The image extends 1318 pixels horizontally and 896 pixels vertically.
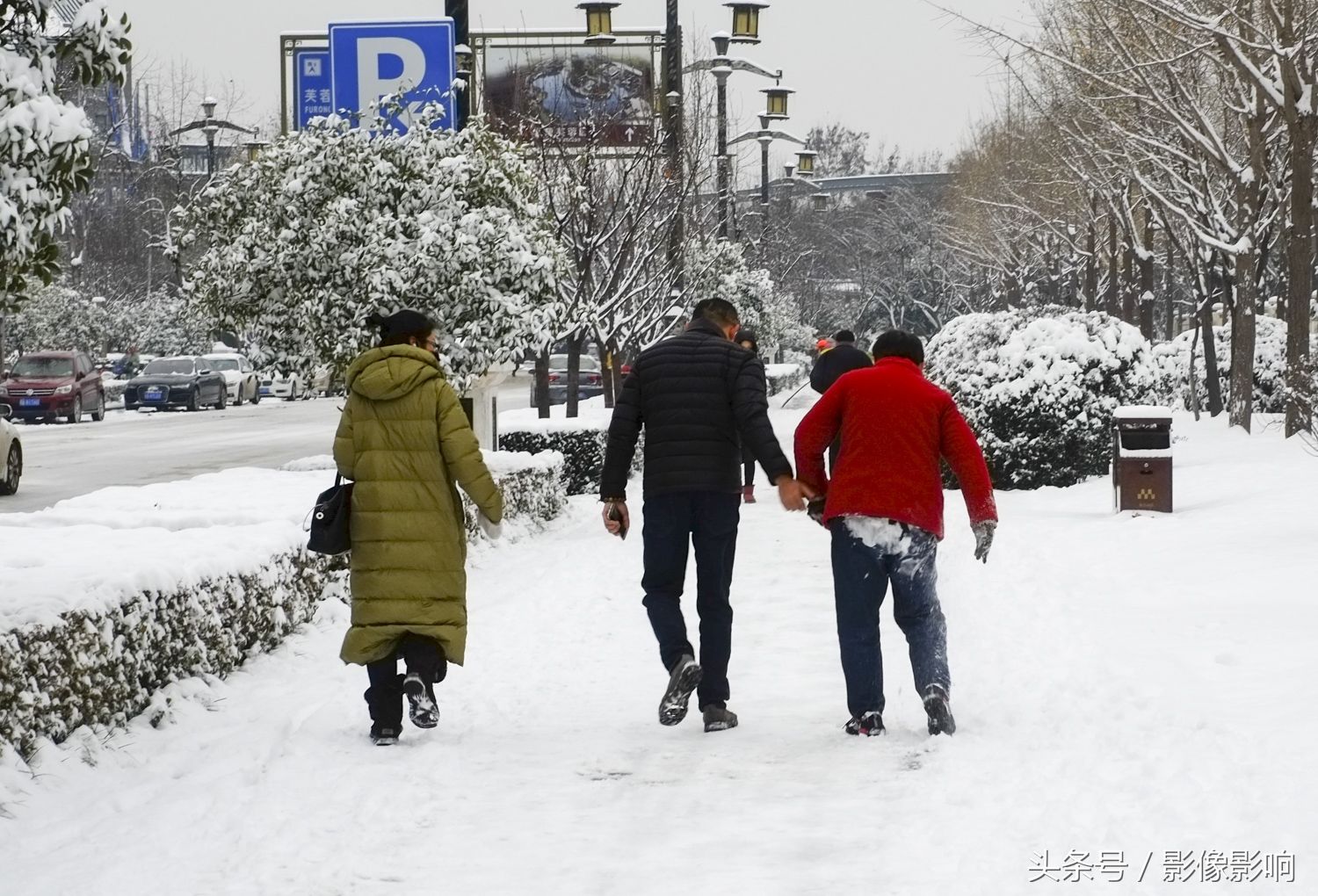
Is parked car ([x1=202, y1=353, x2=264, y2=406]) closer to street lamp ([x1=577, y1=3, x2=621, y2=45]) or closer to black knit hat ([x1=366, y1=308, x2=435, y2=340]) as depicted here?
street lamp ([x1=577, y1=3, x2=621, y2=45])

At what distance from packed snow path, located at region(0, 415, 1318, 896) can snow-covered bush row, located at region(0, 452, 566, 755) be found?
0.18m

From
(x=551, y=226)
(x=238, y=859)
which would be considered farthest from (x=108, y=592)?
(x=551, y=226)

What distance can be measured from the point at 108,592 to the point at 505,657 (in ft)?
8.87

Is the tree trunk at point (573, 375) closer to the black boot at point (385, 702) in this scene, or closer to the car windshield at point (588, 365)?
the black boot at point (385, 702)

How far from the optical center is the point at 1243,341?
74.6 ft

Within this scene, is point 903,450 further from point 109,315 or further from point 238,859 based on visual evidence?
point 109,315

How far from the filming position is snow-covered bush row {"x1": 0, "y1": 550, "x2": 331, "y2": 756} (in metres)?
6.42

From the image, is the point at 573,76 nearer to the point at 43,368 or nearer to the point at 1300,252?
the point at 43,368

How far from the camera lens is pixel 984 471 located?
7363 mm

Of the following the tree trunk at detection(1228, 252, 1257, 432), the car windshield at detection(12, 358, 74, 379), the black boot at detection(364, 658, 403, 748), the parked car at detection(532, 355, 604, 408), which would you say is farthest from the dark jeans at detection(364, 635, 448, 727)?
the parked car at detection(532, 355, 604, 408)

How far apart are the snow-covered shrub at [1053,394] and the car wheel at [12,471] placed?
11042 mm

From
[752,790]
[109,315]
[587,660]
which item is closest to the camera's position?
[752,790]

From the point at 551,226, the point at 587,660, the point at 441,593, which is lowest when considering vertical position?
the point at 587,660

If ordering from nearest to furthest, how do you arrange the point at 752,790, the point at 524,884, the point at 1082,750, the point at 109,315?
1. the point at 524,884
2. the point at 752,790
3. the point at 1082,750
4. the point at 109,315
